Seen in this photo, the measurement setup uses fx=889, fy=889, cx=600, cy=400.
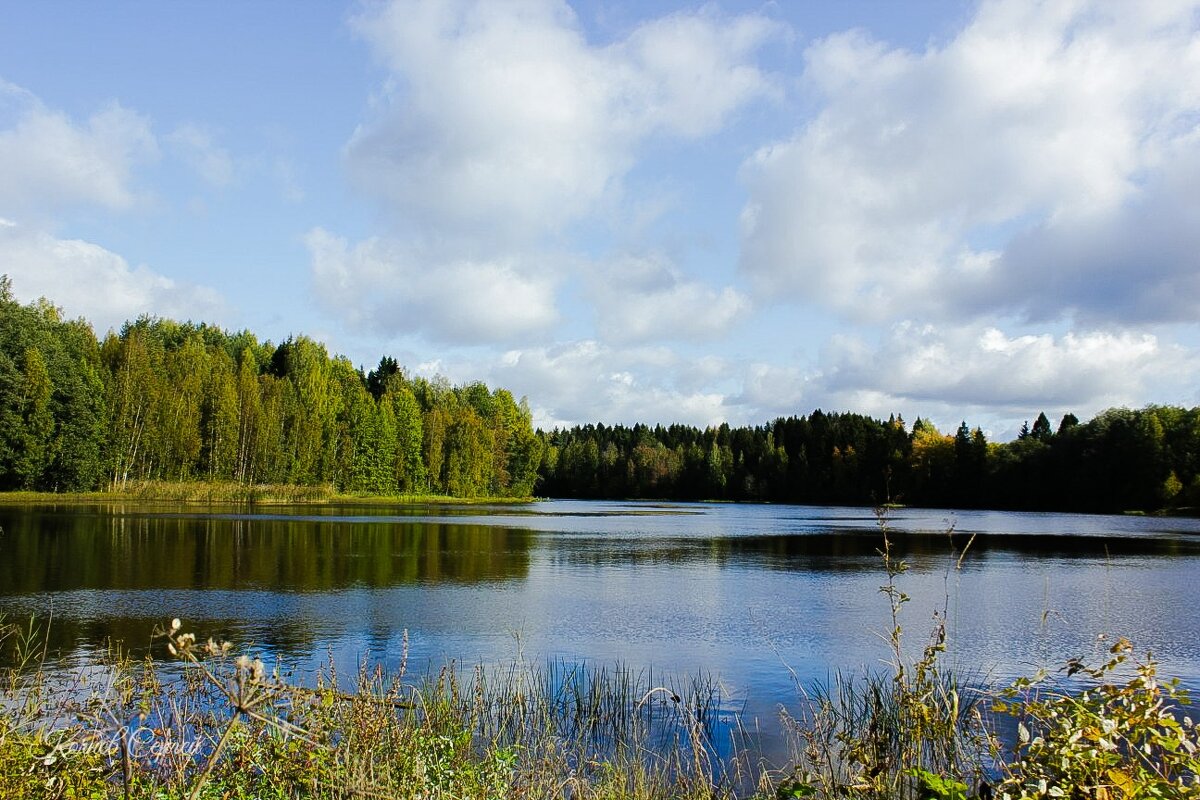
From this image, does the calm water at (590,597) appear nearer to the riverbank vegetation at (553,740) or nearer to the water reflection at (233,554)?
the water reflection at (233,554)

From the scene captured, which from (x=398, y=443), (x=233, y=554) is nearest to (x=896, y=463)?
(x=398, y=443)

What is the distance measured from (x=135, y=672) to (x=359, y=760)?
25.4ft

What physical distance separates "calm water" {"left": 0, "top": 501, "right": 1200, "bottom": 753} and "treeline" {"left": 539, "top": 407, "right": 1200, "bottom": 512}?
32.2 meters

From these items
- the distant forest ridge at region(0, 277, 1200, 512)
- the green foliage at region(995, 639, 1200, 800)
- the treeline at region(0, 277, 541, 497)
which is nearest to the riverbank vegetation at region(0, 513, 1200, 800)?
the green foliage at region(995, 639, 1200, 800)

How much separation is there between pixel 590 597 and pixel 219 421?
60.2 metres

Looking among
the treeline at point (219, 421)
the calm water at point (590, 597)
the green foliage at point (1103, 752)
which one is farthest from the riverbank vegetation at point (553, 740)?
the treeline at point (219, 421)

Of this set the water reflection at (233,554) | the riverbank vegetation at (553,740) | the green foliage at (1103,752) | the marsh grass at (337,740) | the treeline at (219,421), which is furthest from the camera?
the treeline at (219,421)

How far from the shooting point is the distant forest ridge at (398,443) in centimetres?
6475

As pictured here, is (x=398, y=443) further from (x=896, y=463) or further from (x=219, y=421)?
(x=896, y=463)

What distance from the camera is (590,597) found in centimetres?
2289

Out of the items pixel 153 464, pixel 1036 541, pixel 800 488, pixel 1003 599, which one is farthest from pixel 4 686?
pixel 800 488

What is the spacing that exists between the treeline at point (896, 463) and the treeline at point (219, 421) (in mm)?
30252

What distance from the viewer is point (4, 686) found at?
11000 millimetres

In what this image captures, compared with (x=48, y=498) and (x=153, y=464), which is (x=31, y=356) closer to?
(x=48, y=498)
